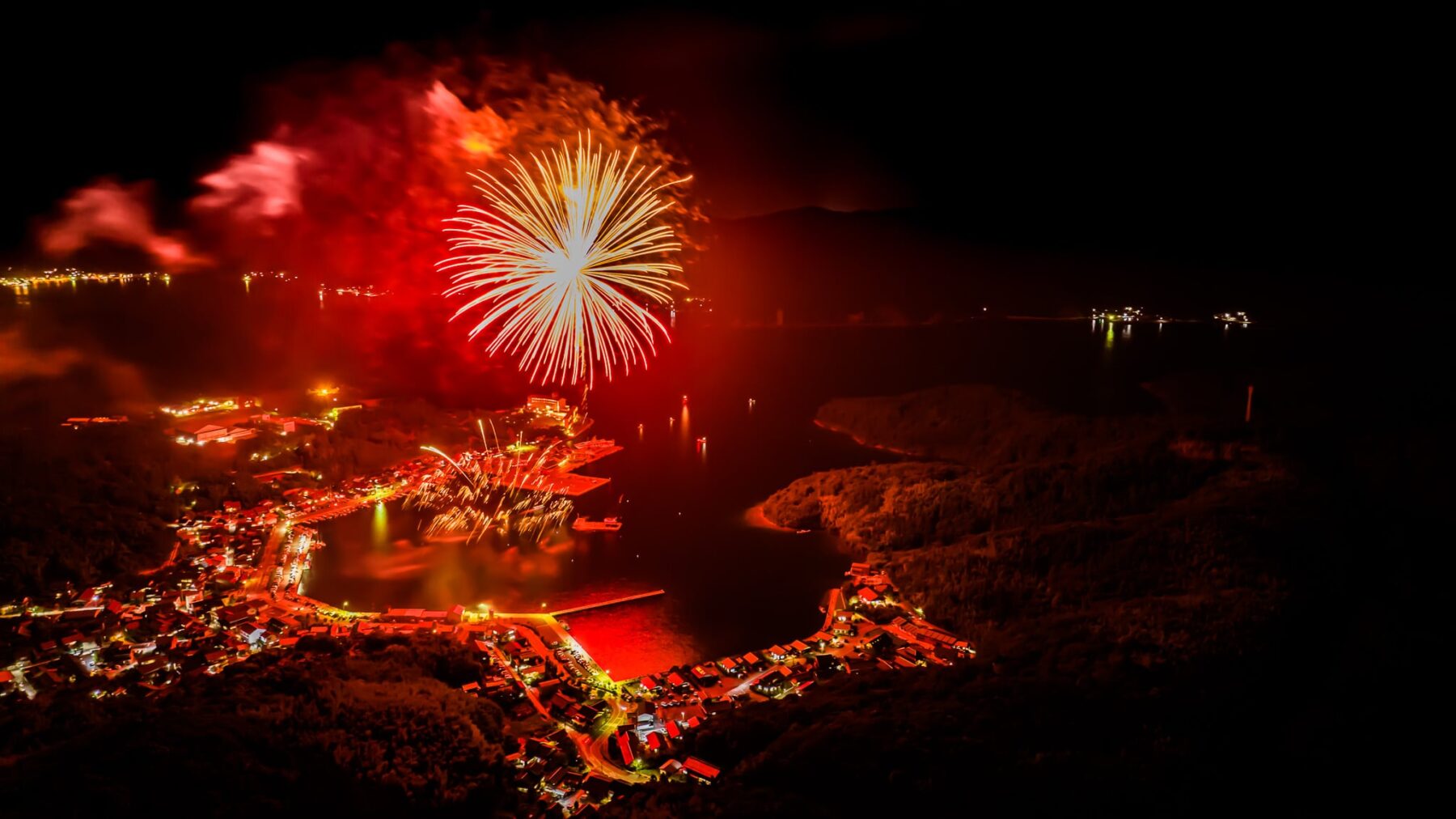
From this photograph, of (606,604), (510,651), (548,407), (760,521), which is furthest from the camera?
(548,407)

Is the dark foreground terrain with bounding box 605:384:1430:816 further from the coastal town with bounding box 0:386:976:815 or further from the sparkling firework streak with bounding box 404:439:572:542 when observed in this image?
the sparkling firework streak with bounding box 404:439:572:542

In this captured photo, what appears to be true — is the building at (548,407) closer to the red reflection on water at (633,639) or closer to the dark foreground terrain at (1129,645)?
the dark foreground terrain at (1129,645)

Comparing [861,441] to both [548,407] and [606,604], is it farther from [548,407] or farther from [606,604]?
[606,604]

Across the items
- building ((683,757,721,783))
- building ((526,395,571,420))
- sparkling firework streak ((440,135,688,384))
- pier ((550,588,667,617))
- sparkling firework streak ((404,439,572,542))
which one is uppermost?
sparkling firework streak ((440,135,688,384))

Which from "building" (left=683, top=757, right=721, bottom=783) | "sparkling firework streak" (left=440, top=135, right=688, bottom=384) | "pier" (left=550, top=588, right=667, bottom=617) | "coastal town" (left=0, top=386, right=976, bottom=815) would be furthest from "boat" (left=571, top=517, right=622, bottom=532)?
"building" (left=683, top=757, right=721, bottom=783)

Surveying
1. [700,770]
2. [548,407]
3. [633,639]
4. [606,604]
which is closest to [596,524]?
[606,604]

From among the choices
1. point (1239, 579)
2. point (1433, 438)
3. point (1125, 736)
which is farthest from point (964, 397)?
point (1125, 736)
